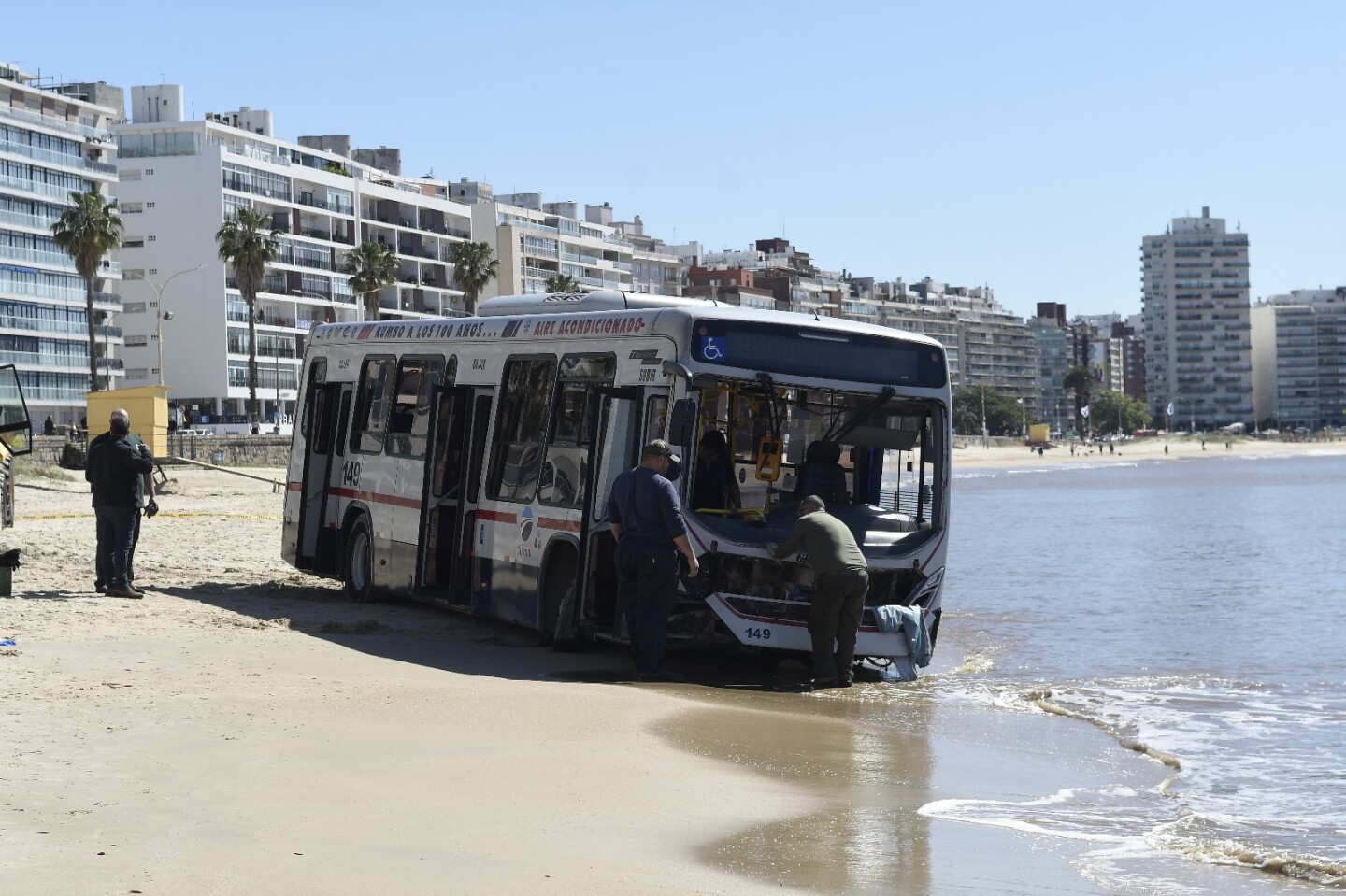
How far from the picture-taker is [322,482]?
20.1 meters

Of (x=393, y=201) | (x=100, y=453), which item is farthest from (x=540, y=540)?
(x=393, y=201)

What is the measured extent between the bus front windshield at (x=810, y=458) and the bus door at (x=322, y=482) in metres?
6.73

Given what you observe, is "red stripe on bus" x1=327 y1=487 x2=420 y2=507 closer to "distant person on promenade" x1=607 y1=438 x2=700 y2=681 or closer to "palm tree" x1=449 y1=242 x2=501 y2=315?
"distant person on promenade" x1=607 y1=438 x2=700 y2=681

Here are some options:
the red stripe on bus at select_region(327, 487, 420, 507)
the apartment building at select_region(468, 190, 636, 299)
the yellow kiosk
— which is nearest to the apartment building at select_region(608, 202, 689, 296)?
the apartment building at select_region(468, 190, 636, 299)

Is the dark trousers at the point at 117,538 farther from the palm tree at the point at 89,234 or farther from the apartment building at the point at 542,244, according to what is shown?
the apartment building at the point at 542,244

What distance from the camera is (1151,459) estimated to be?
19062cm

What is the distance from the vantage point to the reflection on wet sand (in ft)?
26.7

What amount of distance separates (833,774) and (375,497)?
909cm

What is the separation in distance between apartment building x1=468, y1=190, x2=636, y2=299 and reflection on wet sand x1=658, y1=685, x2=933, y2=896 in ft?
401

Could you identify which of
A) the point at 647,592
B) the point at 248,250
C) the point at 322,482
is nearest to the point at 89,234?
the point at 248,250

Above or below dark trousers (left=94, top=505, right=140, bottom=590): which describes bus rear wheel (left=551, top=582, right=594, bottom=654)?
below

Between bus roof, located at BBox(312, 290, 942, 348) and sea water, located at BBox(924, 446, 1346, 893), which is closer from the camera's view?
sea water, located at BBox(924, 446, 1346, 893)

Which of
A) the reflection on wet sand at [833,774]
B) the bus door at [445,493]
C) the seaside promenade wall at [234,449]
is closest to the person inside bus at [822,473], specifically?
the reflection on wet sand at [833,774]

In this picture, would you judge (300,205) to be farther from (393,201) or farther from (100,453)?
(100,453)
